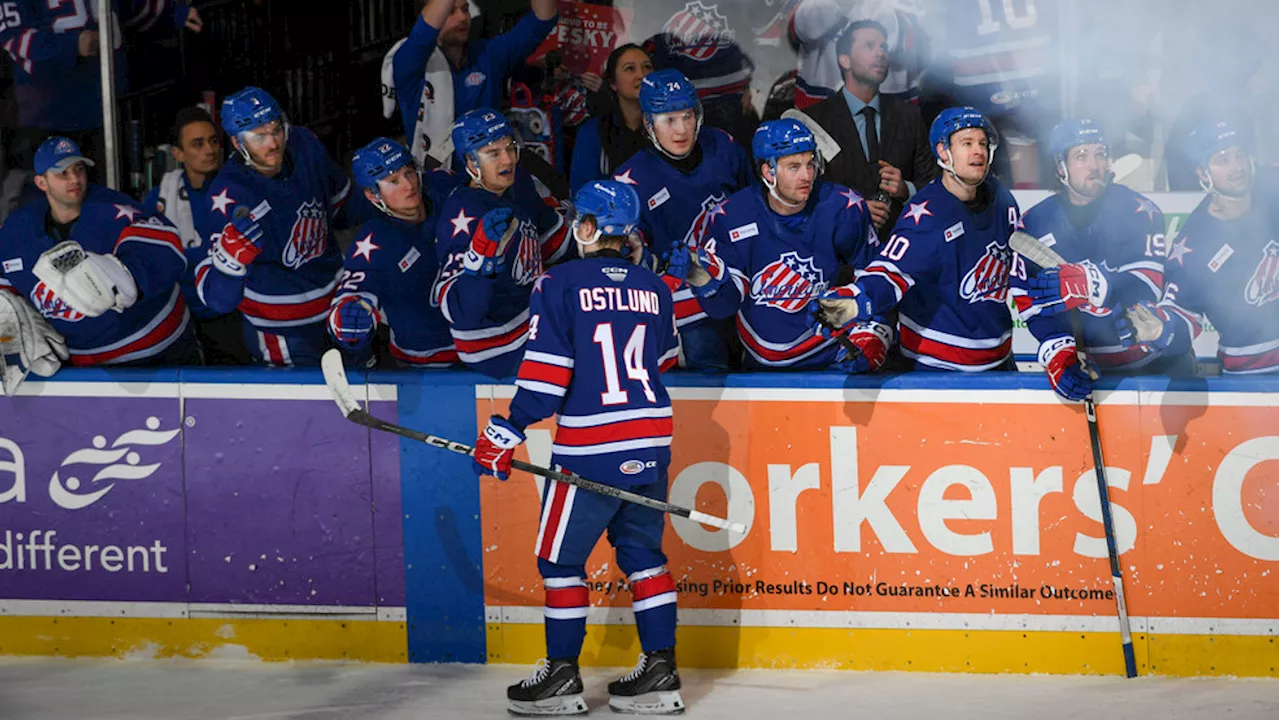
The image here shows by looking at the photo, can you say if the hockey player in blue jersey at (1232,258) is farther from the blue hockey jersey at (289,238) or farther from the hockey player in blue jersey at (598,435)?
the blue hockey jersey at (289,238)

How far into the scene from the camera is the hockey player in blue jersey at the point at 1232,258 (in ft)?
16.1

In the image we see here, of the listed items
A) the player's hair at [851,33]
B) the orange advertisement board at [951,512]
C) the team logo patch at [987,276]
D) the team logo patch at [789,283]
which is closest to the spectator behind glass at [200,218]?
the orange advertisement board at [951,512]

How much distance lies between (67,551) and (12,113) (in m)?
2.55

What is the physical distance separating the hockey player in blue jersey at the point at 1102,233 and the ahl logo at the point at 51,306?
3.22 m

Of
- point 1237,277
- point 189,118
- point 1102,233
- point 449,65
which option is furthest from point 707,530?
point 189,118

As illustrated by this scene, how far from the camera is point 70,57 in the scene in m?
6.79

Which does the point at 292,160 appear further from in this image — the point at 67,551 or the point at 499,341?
the point at 67,551

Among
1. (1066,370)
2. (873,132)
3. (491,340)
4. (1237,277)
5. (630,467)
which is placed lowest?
(630,467)

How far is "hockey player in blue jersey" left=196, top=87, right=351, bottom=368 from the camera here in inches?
216

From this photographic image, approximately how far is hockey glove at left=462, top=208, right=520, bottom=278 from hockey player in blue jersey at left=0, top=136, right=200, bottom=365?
47.8 inches

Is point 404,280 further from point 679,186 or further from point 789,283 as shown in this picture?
point 789,283

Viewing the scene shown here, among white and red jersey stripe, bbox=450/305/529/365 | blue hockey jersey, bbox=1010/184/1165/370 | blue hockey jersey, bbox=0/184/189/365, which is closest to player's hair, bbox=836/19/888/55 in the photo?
blue hockey jersey, bbox=1010/184/1165/370

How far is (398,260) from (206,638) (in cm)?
146

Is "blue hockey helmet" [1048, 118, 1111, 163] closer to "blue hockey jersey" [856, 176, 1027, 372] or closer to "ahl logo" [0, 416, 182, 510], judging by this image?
"blue hockey jersey" [856, 176, 1027, 372]
